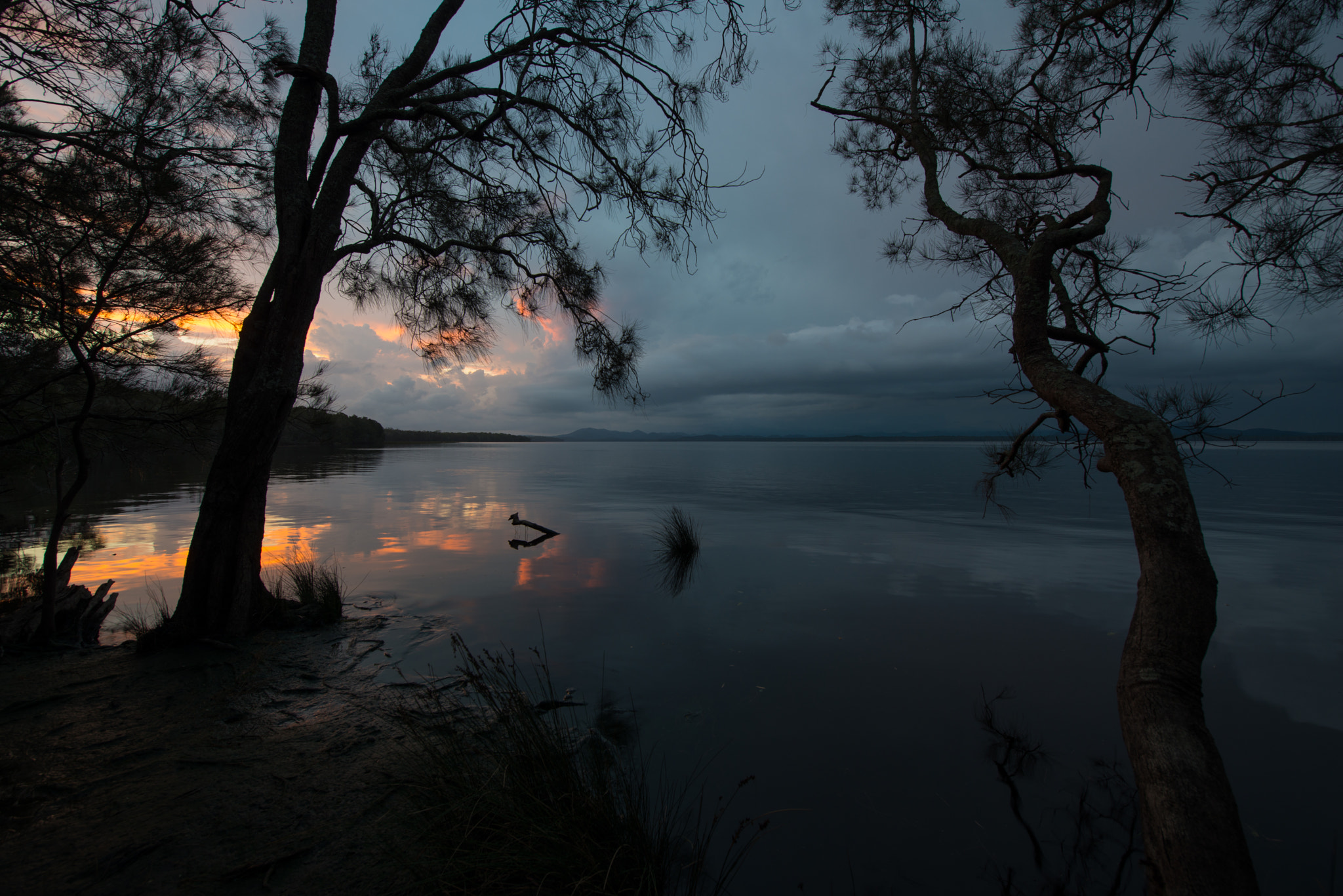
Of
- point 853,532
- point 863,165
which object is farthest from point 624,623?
point 853,532

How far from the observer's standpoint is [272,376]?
5105 millimetres

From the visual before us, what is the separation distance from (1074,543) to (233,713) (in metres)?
17.5

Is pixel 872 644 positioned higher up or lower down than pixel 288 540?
lower down

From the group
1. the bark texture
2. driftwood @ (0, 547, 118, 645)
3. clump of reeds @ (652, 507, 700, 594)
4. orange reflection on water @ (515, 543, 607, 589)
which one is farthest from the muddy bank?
clump of reeds @ (652, 507, 700, 594)

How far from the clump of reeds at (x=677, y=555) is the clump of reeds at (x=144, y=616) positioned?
676 centimetres

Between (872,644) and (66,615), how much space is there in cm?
882

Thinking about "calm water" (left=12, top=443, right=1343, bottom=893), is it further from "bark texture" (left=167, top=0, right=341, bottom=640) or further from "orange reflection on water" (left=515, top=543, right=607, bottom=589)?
"bark texture" (left=167, top=0, right=341, bottom=640)

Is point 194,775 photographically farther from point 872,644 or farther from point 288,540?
point 288,540

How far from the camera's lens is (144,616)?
7086 mm

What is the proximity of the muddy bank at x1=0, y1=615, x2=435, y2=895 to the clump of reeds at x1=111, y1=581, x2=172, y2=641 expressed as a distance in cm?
64

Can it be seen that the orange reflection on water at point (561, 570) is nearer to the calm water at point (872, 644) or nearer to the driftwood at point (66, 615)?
the calm water at point (872, 644)

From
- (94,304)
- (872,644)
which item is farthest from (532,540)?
(94,304)

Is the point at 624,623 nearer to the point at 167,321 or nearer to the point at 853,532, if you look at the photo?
the point at 167,321

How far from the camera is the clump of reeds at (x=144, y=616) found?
586cm
